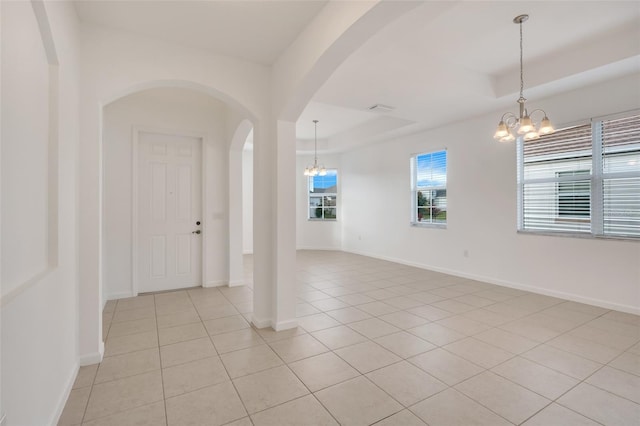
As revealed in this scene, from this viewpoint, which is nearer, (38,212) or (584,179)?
(38,212)

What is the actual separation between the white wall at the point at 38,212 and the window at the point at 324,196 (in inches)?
270

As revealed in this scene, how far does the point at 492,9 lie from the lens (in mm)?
2723

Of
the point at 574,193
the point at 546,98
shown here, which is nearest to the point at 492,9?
the point at 546,98

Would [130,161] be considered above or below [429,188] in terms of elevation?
above

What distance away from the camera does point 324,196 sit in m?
8.92

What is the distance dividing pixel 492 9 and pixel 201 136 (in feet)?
13.0

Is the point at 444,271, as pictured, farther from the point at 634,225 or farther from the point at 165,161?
the point at 165,161

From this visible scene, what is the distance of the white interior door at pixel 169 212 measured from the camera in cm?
437

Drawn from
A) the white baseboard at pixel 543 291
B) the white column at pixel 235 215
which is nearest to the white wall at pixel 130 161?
the white column at pixel 235 215

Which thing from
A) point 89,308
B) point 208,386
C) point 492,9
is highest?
point 492,9

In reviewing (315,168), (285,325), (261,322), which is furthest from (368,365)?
(315,168)

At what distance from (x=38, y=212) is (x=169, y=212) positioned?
2938mm

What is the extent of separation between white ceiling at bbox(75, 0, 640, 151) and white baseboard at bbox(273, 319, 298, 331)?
9.10 ft

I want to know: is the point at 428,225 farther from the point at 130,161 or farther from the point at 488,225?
the point at 130,161
